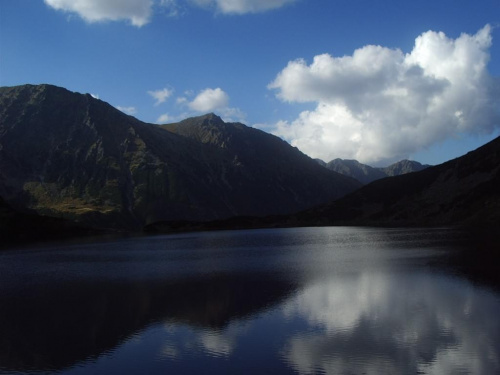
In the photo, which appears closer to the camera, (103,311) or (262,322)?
(262,322)

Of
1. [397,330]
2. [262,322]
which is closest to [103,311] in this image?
[262,322]

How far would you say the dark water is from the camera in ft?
95.6

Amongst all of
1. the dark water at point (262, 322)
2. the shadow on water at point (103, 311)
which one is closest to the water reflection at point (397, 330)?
the dark water at point (262, 322)

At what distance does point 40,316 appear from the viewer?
155 ft

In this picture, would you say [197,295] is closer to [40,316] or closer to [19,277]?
[40,316]

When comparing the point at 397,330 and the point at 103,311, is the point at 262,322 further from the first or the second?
the point at 103,311

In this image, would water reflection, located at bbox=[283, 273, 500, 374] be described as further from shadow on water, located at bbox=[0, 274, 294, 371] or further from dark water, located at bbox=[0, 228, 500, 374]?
shadow on water, located at bbox=[0, 274, 294, 371]

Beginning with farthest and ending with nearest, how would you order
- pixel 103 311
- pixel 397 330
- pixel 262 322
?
pixel 103 311, pixel 262 322, pixel 397 330

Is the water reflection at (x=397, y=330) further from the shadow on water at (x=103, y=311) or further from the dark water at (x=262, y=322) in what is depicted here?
the shadow on water at (x=103, y=311)

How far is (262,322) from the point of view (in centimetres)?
3969

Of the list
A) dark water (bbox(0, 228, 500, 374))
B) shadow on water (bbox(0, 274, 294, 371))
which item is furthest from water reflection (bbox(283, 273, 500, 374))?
shadow on water (bbox(0, 274, 294, 371))

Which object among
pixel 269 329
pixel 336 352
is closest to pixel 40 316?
pixel 269 329

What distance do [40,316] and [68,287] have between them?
19782 mm

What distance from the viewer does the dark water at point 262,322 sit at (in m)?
29.1
